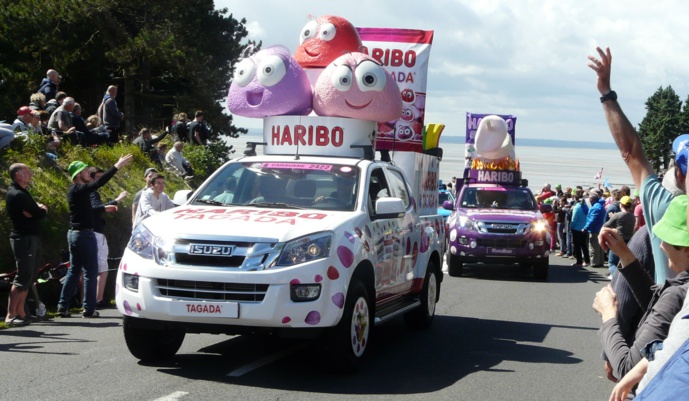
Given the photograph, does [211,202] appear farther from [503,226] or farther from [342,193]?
[503,226]

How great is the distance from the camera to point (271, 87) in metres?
11.4

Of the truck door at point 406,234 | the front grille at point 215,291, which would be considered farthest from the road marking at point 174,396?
the truck door at point 406,234

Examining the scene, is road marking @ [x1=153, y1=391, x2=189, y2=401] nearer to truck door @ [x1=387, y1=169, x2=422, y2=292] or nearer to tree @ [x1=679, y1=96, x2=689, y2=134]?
truck door @ [x1=387, y1=169, x2=422, y2=292]

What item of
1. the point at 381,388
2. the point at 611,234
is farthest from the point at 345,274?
the point at 611,234

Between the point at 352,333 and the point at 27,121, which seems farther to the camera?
the point at 27,121

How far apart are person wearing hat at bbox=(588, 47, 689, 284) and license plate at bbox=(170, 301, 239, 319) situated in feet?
12.5

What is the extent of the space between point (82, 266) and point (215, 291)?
464cm

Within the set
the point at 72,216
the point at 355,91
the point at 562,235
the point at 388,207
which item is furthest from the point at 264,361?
the point at 562,235

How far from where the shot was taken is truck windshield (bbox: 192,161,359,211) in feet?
31.7

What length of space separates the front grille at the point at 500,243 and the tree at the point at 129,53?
1482cm

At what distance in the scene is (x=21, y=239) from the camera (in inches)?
444

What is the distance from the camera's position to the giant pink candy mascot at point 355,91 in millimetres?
11281

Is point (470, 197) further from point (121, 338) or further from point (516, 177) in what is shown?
point (121, 338)

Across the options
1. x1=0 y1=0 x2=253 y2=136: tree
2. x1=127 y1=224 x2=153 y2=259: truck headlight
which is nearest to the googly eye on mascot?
x1=0 y1=0 x2=253 y2=136: tree
